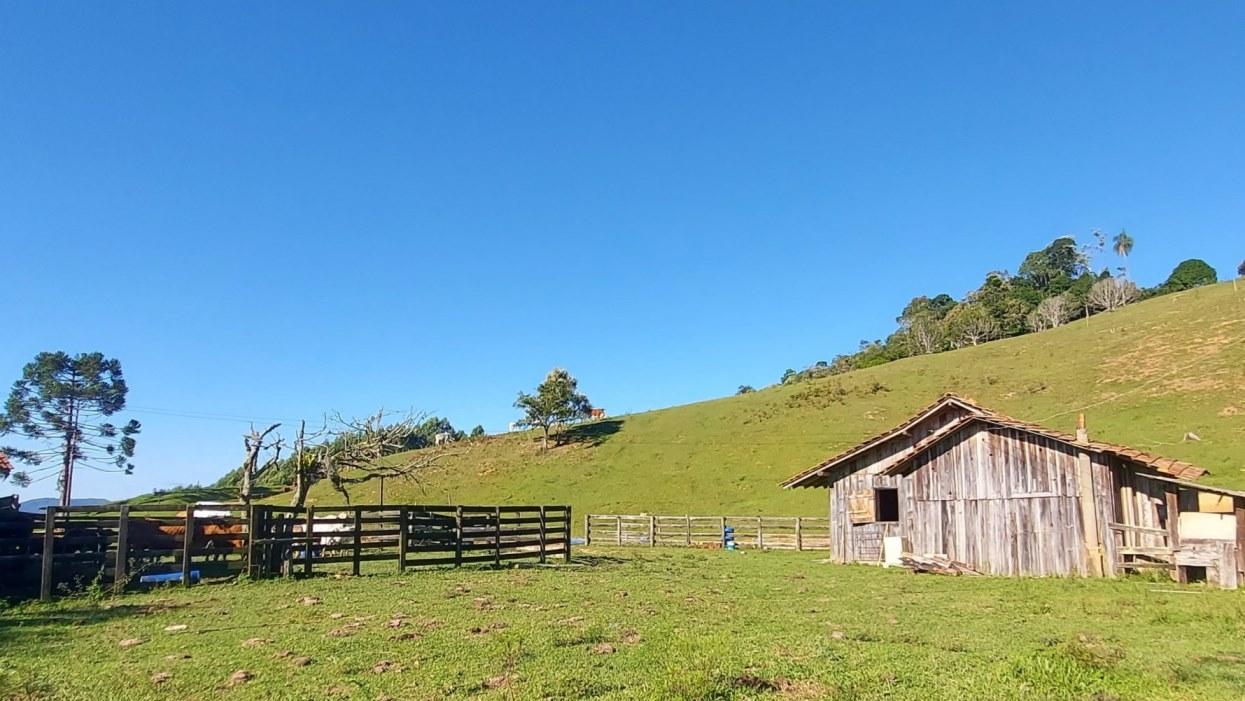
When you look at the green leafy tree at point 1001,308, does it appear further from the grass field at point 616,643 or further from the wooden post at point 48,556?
the wooden post at point 48,556

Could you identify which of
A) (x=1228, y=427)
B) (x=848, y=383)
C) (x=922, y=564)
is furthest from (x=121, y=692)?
(x=848, y=383)

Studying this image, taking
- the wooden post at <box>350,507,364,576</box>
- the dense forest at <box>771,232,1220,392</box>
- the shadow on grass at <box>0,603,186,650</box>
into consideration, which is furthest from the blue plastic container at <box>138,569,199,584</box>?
the dense forest at <box>771,232,1220,392</box>

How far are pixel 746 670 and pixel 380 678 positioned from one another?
11.0 ft

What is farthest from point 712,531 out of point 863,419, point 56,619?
point 56,619

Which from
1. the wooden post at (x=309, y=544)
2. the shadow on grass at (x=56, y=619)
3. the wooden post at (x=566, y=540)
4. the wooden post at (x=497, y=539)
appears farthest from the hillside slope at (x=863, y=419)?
the shadow on grass at (x=56, y=619)

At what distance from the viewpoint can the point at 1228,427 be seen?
122 ft

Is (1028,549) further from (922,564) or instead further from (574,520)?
(574,520)

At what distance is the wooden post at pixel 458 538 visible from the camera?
60.3ft

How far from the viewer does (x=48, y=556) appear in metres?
12.3

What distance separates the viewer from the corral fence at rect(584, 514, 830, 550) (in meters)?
32.3

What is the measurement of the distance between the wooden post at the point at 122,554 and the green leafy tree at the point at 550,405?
2067 inches

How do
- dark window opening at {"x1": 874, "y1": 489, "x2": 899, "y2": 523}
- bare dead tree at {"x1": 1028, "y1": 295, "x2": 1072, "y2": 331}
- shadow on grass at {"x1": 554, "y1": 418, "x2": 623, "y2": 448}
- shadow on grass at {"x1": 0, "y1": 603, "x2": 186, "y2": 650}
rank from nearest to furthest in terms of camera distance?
1. shadow on grass at {"x1": 0, "y1": 603, "x2": 186, "y2": 650}
2. dark window opening at {"x1": 874, "y1": 489, "x2": 899, "y2": 523}
3. shadow on grass at {"x1": 554, "y1": 418, "x2": 623, "y2": 448}
4. bare dead tree at {"x1": 1028, "y1": 295, "x2": 1072, "y2": 331}

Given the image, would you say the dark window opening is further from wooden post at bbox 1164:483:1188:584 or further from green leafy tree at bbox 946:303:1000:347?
green leafy tree at bbox 946:303:1000:347

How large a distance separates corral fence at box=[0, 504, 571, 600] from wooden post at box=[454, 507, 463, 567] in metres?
0.02
